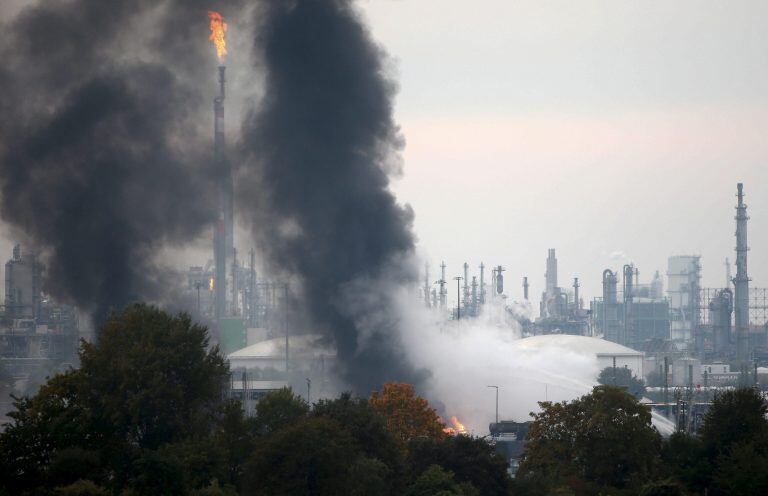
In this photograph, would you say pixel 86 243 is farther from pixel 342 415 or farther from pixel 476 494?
pixel 476 494

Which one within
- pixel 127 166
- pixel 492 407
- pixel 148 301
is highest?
pixel 127 166

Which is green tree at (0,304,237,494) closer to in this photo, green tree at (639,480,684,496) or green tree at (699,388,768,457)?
green tree at (639,480,684,496)

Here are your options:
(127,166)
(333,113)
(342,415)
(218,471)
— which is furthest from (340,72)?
(218,471)

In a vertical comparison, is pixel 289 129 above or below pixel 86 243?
above

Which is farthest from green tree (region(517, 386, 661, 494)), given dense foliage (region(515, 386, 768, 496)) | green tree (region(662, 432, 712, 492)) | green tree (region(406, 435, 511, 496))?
green tree (region(406, 435, 511, 496))

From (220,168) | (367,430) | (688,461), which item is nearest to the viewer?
(367,430)

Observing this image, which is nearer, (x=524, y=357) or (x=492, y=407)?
→ (x=492, y=407)

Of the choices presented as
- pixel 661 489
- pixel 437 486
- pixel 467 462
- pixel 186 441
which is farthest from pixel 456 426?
pixel 661 489

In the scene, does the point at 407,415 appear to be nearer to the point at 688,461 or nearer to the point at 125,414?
the point at 688,461
